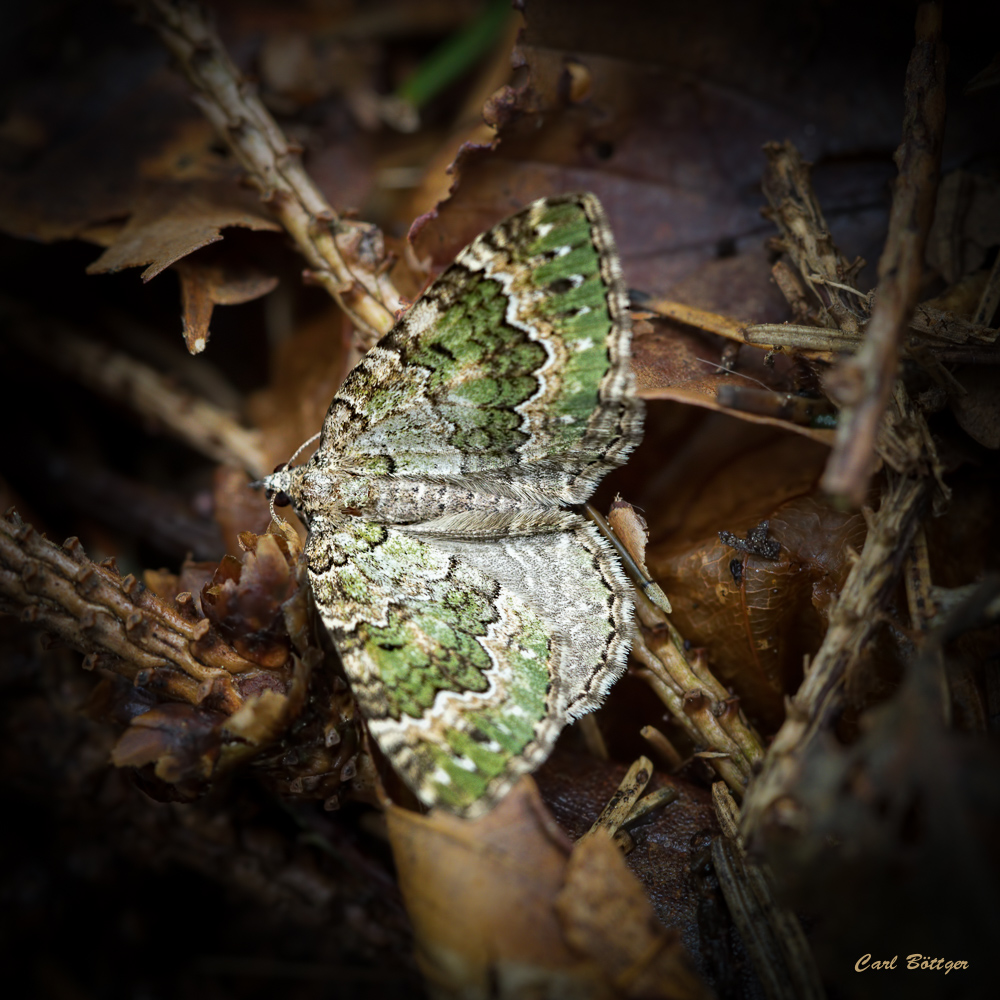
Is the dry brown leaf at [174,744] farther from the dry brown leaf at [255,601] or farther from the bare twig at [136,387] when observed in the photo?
the bare twig at [136,387]

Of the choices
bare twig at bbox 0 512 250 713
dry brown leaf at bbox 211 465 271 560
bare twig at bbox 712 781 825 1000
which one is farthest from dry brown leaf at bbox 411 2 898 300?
bare twig at bbox 712 781 825 1000

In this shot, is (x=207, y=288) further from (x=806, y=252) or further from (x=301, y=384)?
(x=806, y=252)

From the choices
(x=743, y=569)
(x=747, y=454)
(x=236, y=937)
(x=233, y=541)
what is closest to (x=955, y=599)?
(x=743, y=569)

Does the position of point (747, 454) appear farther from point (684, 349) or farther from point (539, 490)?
point (539, 490)

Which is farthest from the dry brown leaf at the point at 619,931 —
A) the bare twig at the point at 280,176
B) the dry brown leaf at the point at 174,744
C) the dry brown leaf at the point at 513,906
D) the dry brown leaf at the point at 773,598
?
the bare twig at the point at 280,176

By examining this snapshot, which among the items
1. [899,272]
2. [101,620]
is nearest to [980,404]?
[899,272]

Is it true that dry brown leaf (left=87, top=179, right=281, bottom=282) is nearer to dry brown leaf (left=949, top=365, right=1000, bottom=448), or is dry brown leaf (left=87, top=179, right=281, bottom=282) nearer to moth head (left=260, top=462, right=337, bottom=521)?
moth head (left=260, top=462, right=337, bottom=521)
